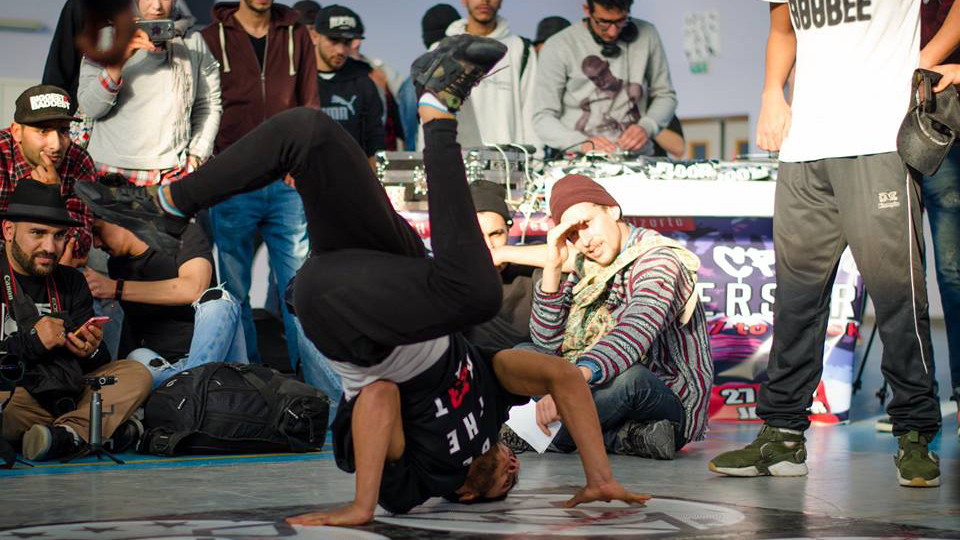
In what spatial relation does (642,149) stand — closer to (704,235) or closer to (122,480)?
(704,235)

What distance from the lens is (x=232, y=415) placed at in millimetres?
4199

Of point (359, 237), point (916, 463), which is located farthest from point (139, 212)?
point (916, 463)

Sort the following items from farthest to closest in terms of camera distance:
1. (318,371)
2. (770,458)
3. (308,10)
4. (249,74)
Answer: (308,10)
(249,74)
(318,371)
(770,458)

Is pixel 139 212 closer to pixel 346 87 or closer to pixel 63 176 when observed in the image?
pixel 63 176

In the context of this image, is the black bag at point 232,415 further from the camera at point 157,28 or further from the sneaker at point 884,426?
the sneaker at point 884,426

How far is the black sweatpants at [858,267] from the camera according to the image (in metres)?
3.43

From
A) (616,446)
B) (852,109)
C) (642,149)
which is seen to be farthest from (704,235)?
(852,109)

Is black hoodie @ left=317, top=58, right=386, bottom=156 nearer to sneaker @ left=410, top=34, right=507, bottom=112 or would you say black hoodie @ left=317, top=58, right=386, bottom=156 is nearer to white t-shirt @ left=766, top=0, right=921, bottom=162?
white t-shirt @ left=766, top=0, right=921, bottom=162

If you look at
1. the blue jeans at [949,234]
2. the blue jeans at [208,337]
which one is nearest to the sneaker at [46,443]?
the blue jeans at [208,337]

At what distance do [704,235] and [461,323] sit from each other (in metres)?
2.79

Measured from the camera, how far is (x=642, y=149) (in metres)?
5.97

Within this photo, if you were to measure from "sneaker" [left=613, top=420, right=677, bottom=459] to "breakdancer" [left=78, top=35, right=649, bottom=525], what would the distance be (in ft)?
3.74

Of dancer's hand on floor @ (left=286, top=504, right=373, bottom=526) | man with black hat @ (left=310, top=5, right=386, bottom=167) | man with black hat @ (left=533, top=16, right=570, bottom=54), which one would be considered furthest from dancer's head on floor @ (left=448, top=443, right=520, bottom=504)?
man with black hat @ (left=533, top=16, right=570, bottom=54)

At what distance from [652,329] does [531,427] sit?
0.58 m
